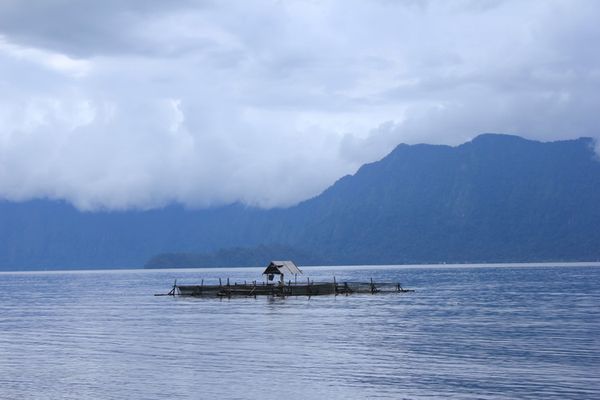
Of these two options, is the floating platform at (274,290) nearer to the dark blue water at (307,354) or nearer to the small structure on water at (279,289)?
the small structure on water at (279,289)

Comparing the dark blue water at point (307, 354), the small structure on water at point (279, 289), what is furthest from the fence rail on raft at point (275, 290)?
the dark blue water at point (307, 354)

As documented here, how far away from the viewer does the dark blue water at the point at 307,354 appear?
4134cm

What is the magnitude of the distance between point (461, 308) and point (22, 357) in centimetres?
5951

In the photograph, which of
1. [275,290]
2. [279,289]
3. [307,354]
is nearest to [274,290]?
[275,290]

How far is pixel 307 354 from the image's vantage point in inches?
2142

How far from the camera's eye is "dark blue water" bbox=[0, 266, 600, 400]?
41.3 m

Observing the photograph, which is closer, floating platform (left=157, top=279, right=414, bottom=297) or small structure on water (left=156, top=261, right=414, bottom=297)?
small structure on water (left=156, top=261, right=414, bottom=297)

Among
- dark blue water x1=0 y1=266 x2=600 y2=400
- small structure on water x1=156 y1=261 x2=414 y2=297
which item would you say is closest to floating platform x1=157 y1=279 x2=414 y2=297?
small structure on water x1=156 y1=261 x2=414 y2=297

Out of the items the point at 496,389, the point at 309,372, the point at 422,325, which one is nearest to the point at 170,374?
the point at 309,372

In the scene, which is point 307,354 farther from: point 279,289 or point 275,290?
point 275,290

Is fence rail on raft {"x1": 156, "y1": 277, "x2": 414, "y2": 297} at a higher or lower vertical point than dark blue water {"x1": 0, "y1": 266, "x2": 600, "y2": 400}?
higher

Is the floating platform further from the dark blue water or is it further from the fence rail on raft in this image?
the dark blue water

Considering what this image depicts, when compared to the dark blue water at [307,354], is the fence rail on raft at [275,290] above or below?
above

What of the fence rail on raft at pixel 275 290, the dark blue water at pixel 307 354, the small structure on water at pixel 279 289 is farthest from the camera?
the fence rail on raft at pixel 275 290
